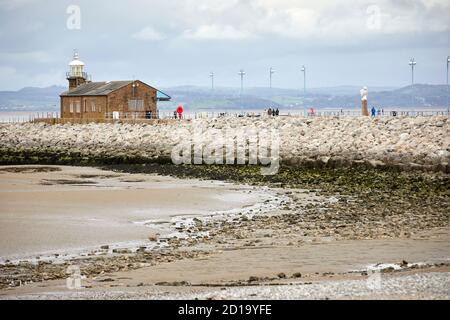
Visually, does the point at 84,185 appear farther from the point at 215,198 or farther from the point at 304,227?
the point at 304,227

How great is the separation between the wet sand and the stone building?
2896cm

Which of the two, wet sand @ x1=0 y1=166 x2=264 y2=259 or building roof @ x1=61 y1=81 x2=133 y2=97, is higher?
building roof @ x1=61 y1=81 x2=133 y2=97

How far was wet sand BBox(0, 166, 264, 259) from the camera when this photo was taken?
747 inches

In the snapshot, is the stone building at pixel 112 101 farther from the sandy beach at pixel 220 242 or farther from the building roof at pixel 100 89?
the sandy beach at pixel 220 242

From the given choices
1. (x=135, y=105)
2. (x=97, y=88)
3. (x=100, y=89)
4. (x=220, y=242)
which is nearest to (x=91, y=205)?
(x=220, y=242)

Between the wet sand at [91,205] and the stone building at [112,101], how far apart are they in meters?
29.0

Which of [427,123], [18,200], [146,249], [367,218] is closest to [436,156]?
[427,123]

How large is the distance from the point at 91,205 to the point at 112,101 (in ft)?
137

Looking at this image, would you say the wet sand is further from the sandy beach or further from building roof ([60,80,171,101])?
building roof ([60,80,171,101])

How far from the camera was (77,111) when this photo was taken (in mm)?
70812

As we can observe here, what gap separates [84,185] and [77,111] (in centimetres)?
3981

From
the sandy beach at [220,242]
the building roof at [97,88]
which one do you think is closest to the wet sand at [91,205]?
the sandy beach at [220,242]

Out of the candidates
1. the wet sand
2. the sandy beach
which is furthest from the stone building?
the sandy beach

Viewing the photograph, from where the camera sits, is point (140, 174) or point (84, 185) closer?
point (84, 185)
